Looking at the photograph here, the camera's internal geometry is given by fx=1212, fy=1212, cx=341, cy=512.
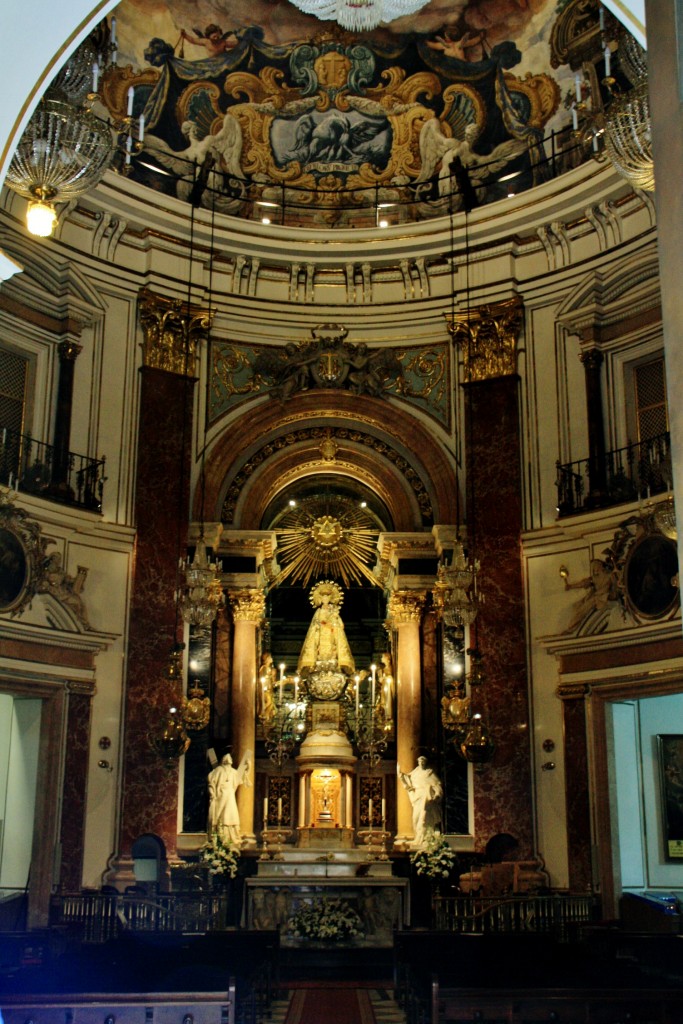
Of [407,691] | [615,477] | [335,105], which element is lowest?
[407,691]

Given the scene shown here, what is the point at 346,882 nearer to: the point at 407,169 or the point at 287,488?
the point at 287,488

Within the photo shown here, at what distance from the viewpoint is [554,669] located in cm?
1722

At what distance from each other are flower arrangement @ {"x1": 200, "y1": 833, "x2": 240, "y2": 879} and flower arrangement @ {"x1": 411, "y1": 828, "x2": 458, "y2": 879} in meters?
2.49

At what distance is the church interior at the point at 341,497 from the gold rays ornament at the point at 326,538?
0.20ft

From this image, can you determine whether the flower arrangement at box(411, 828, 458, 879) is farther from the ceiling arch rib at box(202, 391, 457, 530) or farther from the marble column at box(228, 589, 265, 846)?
the ceiling arch rib at box(202, 391, 457, 530)

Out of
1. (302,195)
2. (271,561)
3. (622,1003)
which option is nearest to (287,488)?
(271,561)

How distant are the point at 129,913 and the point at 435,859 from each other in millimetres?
4187

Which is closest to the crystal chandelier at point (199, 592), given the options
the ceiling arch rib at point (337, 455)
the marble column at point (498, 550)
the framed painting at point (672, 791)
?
the ceiling arch rib at point (337, 455)

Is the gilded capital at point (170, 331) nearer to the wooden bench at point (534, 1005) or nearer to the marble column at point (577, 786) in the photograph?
the marble column at point (577, 786)

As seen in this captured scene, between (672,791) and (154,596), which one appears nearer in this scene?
(154,596)

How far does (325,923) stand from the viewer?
1619cm

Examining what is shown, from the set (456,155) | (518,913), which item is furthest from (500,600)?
(456,155)

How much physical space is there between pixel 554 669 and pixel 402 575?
9.50 ft

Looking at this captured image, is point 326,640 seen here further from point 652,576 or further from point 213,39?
point 213,39
